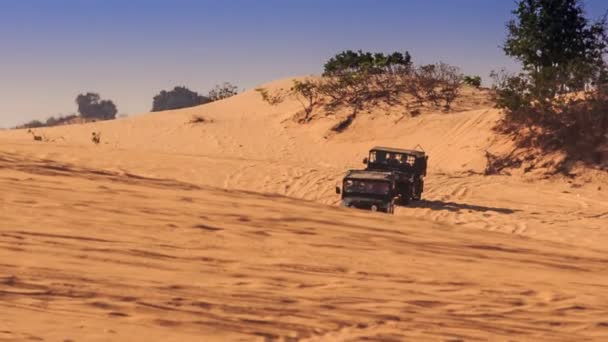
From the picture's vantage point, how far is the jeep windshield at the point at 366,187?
1642 cm

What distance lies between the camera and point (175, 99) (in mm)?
84938

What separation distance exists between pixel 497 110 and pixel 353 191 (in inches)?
785

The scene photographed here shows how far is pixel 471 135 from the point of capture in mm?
33188

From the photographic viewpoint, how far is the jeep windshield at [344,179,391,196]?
1642 cm

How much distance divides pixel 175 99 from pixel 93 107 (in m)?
15.6

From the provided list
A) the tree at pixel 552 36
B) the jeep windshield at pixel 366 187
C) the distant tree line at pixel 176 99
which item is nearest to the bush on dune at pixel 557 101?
the tree at pixel 552 36

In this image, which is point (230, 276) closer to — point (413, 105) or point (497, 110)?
point (497, 110)

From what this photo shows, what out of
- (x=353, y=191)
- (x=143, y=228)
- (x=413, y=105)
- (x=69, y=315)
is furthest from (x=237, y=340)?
(x=413, y=105)

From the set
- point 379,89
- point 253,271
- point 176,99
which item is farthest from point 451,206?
point 176,99

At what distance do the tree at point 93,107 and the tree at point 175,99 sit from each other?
11397mm

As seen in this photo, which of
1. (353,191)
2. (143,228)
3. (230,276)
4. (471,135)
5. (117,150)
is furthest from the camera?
(471,135)

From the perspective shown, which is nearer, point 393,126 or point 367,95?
point 393,126

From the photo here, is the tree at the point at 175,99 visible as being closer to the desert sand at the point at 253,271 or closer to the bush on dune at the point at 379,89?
the bush on dune at the point at 379,89

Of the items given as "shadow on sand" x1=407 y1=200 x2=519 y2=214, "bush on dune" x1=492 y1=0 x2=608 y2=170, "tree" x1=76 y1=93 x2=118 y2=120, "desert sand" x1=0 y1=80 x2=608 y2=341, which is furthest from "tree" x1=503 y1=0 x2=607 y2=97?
"tree" x1=76 y1=93 x2=118 y2=120
